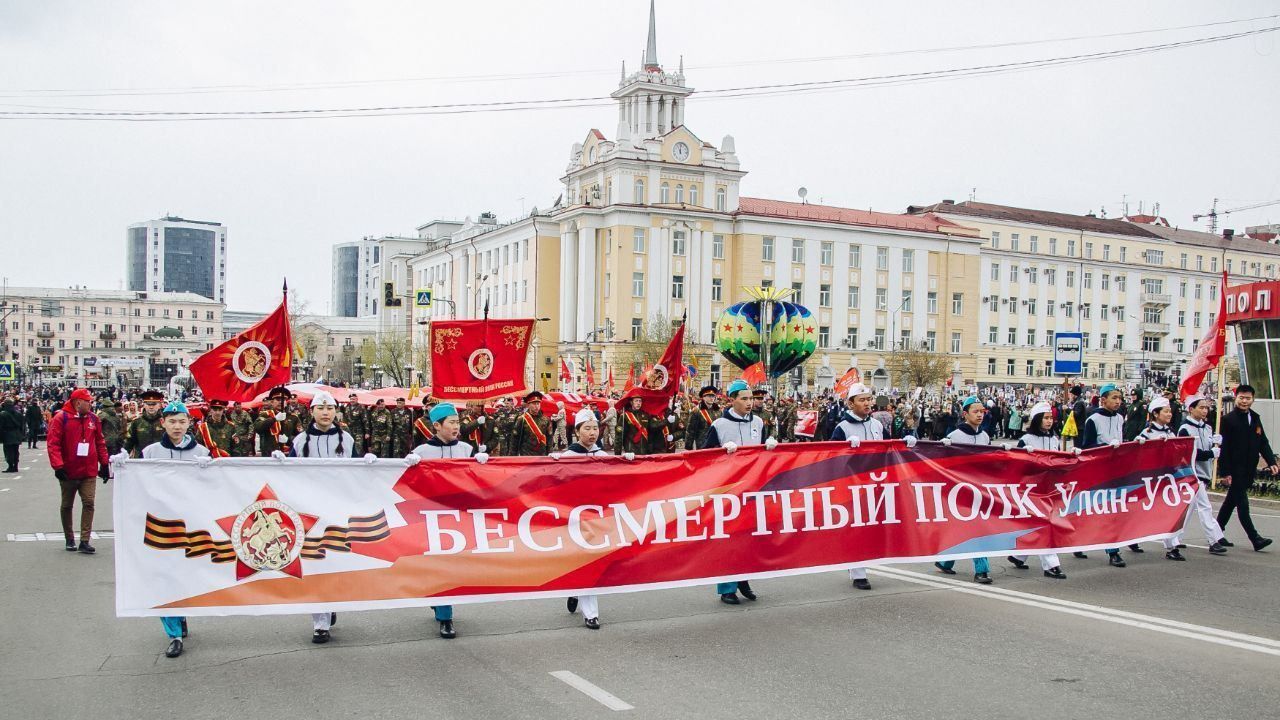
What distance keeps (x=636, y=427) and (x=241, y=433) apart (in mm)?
6564

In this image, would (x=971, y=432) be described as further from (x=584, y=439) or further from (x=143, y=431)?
(x=143, y=431)

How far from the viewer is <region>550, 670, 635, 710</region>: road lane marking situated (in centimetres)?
630

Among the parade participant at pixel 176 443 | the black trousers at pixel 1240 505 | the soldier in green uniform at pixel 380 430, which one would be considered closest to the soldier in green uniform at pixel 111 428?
the soldier in green uniform at pixel 380 430

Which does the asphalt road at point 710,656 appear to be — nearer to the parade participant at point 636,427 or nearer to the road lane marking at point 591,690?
the road lane marking at point 591,690

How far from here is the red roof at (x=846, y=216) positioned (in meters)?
76.6

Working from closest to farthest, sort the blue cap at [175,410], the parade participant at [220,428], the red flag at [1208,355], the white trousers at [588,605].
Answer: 1. the white trousers at [588,605]
2. the blue cap at [175,410]
3. the parade participant at [220,428]
4. the red flag at [1208,355]

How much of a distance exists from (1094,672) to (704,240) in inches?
2648

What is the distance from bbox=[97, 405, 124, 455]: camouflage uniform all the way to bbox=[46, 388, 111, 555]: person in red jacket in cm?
881

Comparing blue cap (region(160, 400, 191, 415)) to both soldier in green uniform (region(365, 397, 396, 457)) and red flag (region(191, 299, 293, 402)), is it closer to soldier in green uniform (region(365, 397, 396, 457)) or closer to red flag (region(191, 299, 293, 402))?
red flag (region(191, 299, 293, 402))

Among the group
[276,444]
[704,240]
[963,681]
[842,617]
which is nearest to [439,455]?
[842,617]

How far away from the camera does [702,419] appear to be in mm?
16719

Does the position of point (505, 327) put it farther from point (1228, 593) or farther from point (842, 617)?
point (1228, 593)

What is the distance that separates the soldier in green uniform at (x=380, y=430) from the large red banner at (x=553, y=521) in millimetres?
13282

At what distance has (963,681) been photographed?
6.80m
